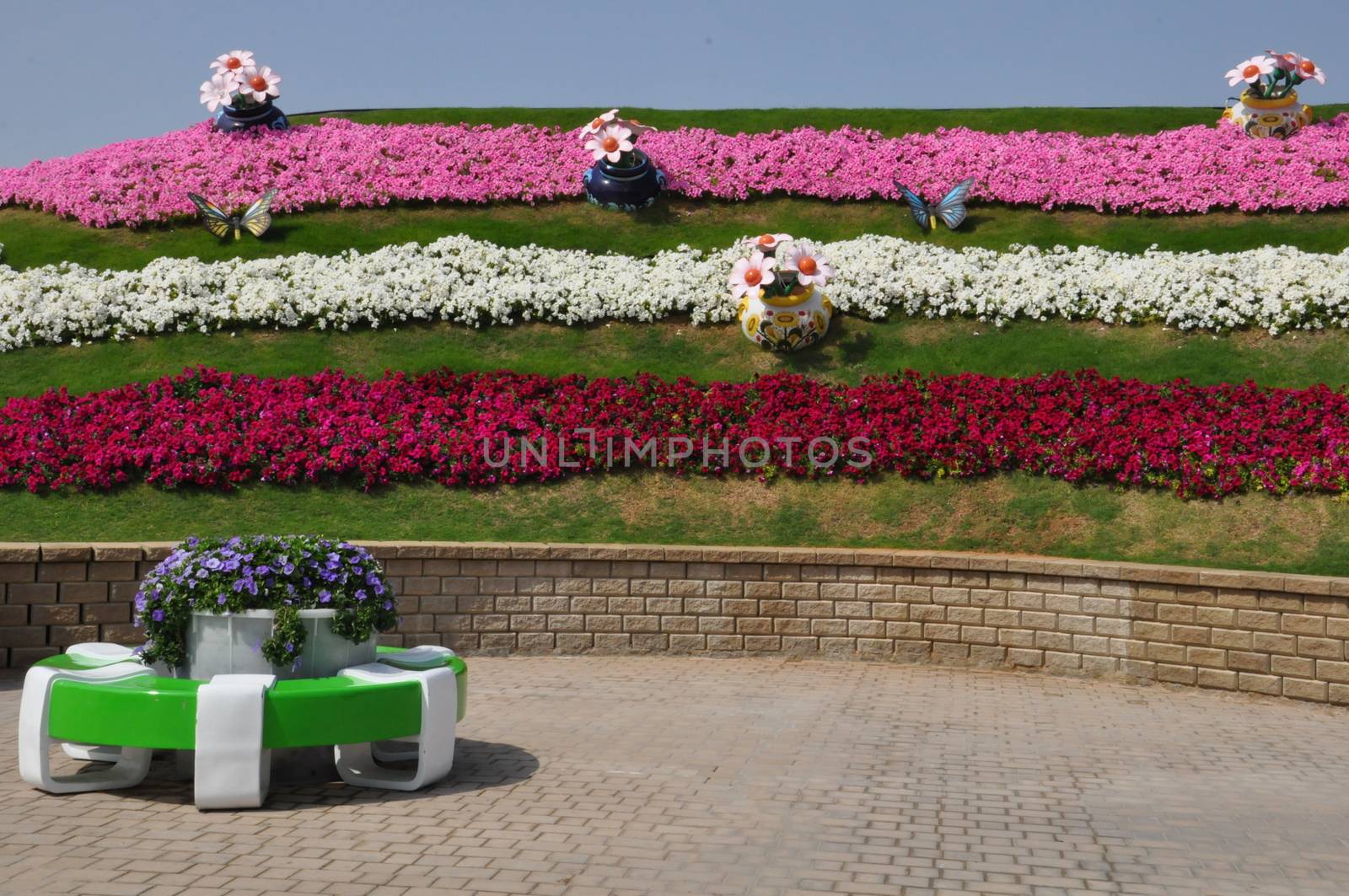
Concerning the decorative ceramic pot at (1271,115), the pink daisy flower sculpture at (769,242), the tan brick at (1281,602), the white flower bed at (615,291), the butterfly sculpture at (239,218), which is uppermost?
the decorative ceramic pot at (1271,115)

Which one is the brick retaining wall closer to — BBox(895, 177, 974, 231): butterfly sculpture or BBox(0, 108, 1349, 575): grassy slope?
BBox(0, 108, 1349, 575): grassy slope

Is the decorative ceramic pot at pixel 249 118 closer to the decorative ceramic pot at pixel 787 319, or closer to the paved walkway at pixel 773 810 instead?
the decorative ceramic pot at pixel 787 319

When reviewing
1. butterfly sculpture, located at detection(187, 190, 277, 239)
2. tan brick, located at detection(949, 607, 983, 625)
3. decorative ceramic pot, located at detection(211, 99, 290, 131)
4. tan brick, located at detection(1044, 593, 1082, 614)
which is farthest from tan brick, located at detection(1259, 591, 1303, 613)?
decorative ceramic pot, located at detection(211, 99, 290, 131)

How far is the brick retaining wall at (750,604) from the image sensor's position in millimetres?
9969

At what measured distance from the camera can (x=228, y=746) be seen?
6.18 meters

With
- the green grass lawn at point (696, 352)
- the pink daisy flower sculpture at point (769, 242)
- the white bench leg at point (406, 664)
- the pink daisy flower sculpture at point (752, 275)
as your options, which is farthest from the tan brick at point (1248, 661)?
the pink daisy flower sculpture at point (769, 242)

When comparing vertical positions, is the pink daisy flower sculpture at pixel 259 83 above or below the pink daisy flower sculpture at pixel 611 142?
above

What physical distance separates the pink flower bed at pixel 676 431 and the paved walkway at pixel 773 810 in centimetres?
296

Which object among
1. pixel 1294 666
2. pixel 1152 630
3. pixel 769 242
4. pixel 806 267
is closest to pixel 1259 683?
pixel 1294 666

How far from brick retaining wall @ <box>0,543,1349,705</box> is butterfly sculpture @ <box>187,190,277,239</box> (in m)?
9.05

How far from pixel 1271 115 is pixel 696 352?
11561mm

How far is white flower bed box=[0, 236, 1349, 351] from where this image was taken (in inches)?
599

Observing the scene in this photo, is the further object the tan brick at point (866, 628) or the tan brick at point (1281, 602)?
the tan brick at point (866, 628)

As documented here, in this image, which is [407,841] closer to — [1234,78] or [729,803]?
[729,803]
